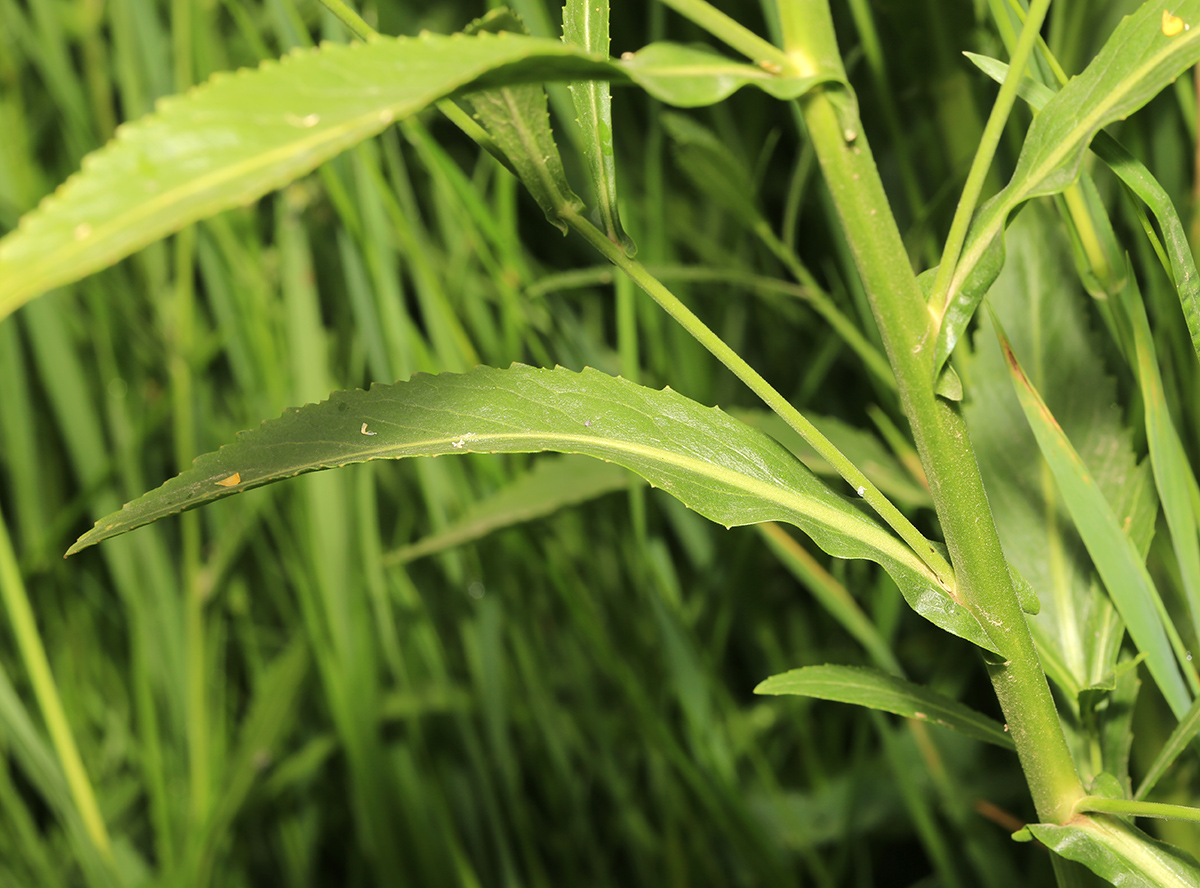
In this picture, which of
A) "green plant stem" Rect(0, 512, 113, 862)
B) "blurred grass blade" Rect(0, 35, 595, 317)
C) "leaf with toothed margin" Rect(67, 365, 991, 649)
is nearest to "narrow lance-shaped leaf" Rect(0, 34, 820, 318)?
"blurred grass blade" Rect(0, 35, 595, 317)

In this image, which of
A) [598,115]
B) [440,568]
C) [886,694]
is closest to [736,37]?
[598,115]

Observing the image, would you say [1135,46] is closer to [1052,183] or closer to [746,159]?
[1052,183]

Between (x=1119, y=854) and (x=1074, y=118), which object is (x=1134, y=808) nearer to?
(x=1119, y=854)

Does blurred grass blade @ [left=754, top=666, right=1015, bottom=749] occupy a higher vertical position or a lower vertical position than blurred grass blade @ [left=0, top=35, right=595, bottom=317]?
lower

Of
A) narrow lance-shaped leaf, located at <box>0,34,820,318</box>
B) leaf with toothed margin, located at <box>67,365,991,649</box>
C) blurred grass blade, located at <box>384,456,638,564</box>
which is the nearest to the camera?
narrow lance-shaped leaf, located at <box>0,34,820,318</box>

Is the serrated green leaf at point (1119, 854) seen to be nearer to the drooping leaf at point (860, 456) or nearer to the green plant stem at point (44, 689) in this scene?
the drooping leaf at point (860, 456)

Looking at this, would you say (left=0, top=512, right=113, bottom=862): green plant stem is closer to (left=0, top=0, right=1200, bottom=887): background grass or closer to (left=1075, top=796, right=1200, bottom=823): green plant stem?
(left=0, top=0, right=1200, bottom=887): background grass
